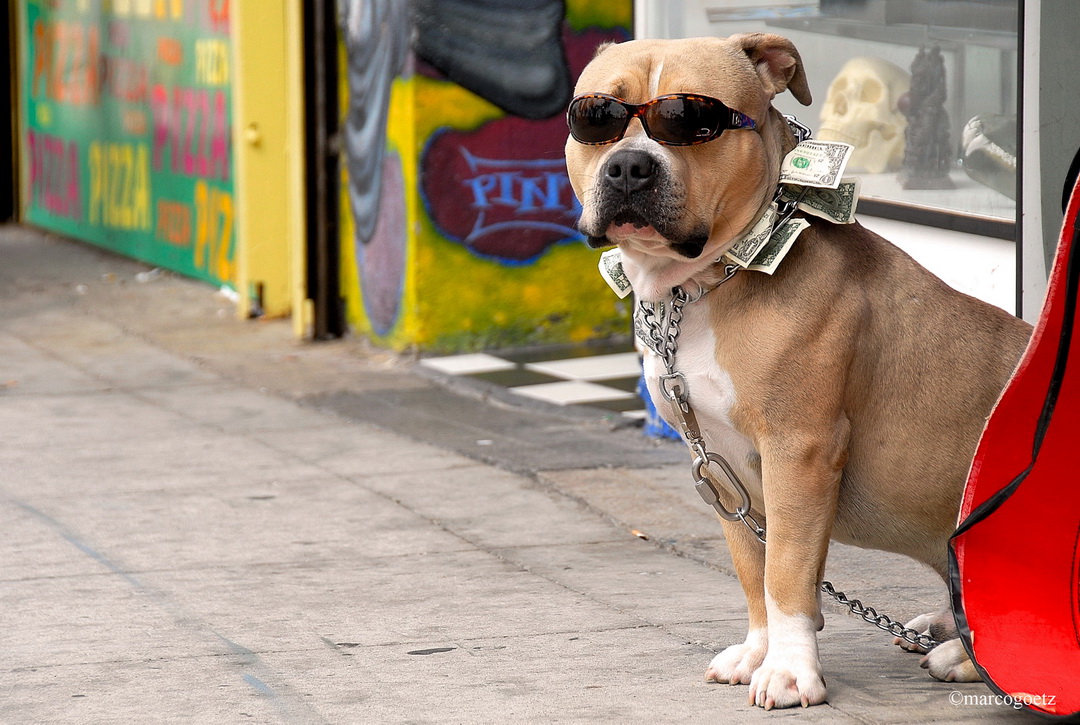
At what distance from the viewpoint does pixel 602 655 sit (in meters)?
3.69

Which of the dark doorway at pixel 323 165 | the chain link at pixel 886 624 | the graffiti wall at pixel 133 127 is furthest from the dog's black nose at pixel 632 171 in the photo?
the graffiti wall at pixel 133 127

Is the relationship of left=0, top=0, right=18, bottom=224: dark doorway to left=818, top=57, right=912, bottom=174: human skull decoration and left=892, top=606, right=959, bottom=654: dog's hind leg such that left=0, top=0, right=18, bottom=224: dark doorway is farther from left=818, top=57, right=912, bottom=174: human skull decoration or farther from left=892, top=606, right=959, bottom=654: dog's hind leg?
left=892, top=606, right=959, bottom=654: dog's hind leg

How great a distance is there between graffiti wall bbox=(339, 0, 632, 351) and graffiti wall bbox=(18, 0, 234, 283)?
2.47 metres

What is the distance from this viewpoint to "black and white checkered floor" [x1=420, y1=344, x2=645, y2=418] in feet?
23.5

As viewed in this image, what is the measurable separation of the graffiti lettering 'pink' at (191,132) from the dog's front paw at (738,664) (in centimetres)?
776

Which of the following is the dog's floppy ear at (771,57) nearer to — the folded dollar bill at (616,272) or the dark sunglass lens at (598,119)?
the dark sunglass lens at (598,119)

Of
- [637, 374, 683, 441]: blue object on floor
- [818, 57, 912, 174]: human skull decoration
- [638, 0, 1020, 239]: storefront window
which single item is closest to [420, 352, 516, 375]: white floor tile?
[637, 374, 683, 441]: blue object on floor

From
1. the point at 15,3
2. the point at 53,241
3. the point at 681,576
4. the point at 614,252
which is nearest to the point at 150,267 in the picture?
the point at 53,241

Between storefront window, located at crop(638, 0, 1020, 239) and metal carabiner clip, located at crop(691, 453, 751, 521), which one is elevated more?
storefront window, located at crop(638, 0, 1020, 239)

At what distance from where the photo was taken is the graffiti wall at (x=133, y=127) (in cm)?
1068

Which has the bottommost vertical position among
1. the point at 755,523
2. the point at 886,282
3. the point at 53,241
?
the point at 53,241

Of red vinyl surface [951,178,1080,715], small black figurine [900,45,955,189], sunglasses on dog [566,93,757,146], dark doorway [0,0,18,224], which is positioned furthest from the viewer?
dark doorway [0,0,18,224]

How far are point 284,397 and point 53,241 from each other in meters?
7.21

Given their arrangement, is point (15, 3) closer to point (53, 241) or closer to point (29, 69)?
point (29, 69)
